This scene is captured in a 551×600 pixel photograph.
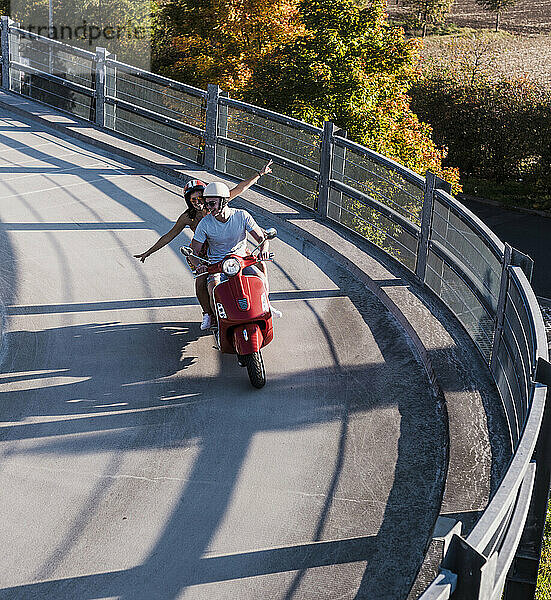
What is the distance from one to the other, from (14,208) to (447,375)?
22.0 ft

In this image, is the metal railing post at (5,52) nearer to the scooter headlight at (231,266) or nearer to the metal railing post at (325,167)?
the metal railing post at (325,167)

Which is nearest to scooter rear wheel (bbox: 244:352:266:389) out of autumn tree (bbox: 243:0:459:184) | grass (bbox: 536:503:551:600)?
grass (bbox: 536:503:551:600)

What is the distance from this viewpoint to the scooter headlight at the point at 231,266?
6.89 m

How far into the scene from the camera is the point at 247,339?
6906mm

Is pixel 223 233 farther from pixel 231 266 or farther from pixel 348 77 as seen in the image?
pixel 348 77

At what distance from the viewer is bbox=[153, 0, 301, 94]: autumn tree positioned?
1358 inches

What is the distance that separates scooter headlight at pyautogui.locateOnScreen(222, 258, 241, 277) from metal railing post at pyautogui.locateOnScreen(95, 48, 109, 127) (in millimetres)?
8905

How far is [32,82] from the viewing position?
1728 cm

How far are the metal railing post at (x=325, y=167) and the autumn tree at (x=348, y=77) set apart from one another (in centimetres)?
1417

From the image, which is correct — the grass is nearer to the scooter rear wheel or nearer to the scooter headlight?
the scooter rear wheel

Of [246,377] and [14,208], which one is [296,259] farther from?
[14,208]

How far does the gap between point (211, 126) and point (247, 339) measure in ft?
21.5

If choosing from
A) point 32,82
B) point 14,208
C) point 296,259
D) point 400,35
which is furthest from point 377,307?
point 400,35

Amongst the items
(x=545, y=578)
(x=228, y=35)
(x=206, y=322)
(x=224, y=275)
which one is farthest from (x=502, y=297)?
(x=228, y=35)
